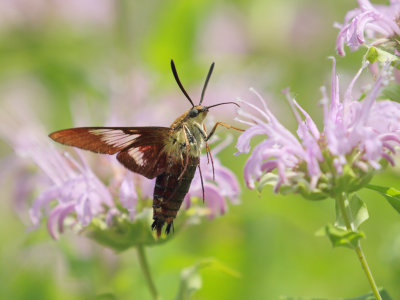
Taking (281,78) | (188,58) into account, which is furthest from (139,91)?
(281,78)

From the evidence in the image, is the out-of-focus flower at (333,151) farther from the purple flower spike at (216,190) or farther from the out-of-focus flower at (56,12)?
the out-of-focus flower at (56,12)

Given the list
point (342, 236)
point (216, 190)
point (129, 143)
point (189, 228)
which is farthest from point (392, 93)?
point (189, 228)

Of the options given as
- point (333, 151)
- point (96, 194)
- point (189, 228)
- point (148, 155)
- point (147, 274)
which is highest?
point (333, 151)

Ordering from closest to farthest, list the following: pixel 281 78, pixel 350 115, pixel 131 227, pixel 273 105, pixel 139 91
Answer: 1. pixel 350 115
2. pixel 131 227
3. pixel 139 91
4. pixel 281 78
5. pixel 273 105

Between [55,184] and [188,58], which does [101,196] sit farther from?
[188,58]

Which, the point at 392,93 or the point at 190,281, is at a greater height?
the point at 392,93

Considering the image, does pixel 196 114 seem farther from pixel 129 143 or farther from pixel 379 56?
pixel 379 56

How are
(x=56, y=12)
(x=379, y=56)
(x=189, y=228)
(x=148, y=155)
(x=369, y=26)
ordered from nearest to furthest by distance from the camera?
1. (x=379, y=56)
2. (x=369, y=26)
3. (x=148, y=155)
4. (x=189, y=228)
5. (x=56, y=12)
